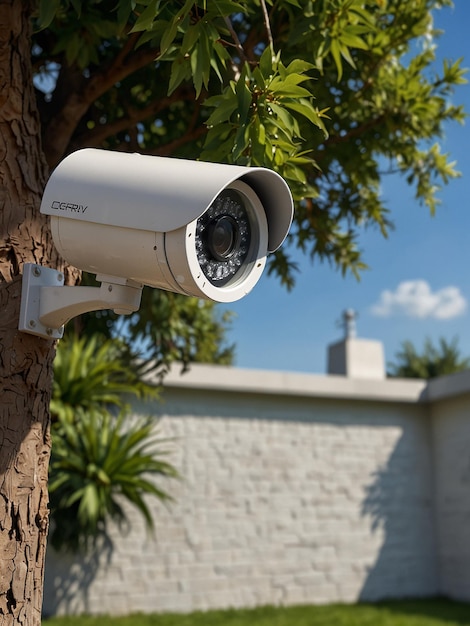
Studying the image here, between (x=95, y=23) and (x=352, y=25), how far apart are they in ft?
2.84

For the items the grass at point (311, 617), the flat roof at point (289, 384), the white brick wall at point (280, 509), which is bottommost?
the grass at point (311, 617)

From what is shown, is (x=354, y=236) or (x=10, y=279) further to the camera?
(x=354, y=236)

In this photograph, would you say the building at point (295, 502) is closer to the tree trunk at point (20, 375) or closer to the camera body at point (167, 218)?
the tree trunk at point (20, 375)

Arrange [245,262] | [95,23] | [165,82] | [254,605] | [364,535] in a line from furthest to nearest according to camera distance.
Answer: [364,535], [254,605], [165,82], [95,23], [245,262]

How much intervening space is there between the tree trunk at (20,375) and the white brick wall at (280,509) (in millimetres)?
5344

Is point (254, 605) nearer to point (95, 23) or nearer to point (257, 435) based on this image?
point (257, 435)

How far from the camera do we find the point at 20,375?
2047mm

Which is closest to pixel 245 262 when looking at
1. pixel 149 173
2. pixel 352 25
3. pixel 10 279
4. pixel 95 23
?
pixel 149 173

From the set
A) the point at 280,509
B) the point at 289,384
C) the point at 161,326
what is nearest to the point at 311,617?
the point at 280,509

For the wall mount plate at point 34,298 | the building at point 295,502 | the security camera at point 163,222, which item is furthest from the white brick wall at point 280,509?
the security camera at point 163,222

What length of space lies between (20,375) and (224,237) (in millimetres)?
663

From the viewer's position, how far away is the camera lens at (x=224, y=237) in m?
1.73

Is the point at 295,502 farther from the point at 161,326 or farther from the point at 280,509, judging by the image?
the point at 161,326

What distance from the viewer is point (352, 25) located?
2582mm
